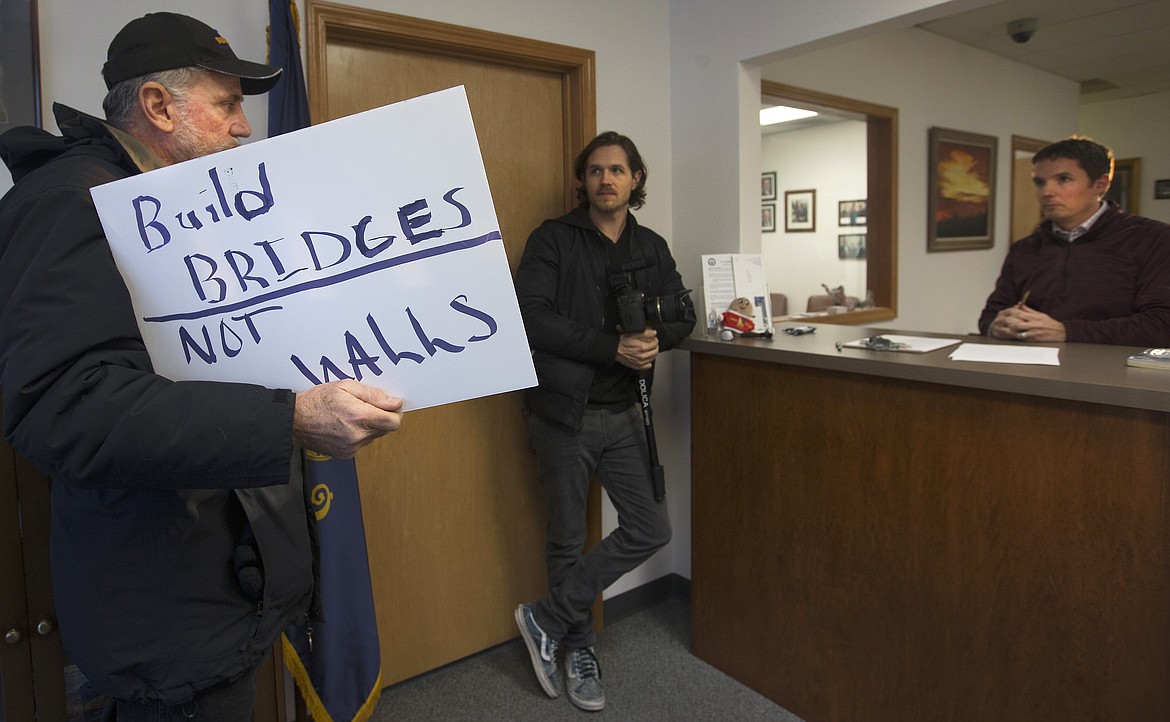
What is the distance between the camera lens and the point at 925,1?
199 centimetres

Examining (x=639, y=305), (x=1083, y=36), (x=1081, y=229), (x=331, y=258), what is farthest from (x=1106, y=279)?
(x=1083, y=36)

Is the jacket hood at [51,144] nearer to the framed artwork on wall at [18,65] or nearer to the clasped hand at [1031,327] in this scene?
the framed artwork on wall at [18,65]

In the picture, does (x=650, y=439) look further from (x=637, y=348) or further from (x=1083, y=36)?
(x=1083, y=36)

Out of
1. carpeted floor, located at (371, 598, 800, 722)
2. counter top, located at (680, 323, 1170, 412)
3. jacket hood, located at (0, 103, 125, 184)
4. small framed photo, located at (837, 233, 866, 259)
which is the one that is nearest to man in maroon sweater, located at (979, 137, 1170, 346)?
counter top, located at (680, 323, 1170, 412)

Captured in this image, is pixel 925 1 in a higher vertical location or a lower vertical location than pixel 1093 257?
higher

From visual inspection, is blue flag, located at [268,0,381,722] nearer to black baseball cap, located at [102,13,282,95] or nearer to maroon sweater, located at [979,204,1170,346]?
black baseball cap, located at [102,13,282,95]

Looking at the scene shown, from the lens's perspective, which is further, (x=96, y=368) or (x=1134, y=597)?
(x=1134, y=597)

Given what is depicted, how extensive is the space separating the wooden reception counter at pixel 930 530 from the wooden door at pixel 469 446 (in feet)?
2.11

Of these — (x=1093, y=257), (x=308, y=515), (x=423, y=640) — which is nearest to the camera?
(x=308, y=515)

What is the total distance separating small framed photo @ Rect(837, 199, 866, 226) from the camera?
7.08 m

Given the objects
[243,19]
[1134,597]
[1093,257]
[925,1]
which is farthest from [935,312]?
[243,19]

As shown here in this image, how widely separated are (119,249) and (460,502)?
1709mm

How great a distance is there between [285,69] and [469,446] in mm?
1238

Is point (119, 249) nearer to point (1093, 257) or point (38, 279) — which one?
point (38, 279)
